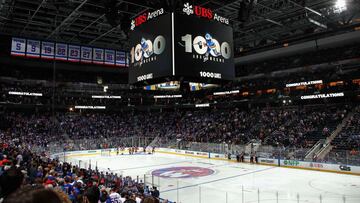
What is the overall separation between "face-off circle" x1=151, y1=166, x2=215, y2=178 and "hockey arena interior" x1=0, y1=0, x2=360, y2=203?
17 cm

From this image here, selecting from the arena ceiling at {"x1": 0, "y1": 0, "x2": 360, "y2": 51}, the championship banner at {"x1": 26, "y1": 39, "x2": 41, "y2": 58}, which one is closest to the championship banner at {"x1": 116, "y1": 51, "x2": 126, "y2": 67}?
the arena ceiling at {"x1": 0, "y1": 0, "x2": 360, "y2": 51}

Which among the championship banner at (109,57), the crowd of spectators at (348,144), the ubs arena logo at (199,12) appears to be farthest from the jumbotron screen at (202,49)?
the championship banner at (109,57)

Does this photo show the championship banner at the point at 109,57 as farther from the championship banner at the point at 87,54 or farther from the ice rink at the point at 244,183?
the ice rink at the point at 244,183

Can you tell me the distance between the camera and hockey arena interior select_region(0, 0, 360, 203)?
9148 mm

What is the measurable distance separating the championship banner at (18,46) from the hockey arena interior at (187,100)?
4.2 inches

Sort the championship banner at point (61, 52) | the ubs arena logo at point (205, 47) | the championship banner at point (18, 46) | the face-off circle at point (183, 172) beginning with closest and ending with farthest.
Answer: the ubs arena logo at point (205, 47) → the face-off circle at point (183, 172) → the championship banner at point (18, 46) → the championship banner at point (61, 52)

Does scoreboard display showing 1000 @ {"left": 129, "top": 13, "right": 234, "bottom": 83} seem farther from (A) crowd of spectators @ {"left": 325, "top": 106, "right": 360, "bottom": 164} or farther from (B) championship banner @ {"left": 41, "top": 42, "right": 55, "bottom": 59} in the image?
(B) championship banner @ {"left": 41, "top": 42, "right": 55, "bottom": 59}

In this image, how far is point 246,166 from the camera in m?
24.4

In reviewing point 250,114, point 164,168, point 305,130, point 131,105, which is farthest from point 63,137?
point 305,130

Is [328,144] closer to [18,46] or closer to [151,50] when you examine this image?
[151,50]

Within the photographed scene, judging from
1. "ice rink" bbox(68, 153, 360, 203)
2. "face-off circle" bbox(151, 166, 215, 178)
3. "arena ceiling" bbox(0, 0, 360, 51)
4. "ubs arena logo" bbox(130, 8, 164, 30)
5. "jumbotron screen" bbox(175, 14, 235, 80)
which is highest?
"arena ceiling" bbox(0, 0, 360, 51)

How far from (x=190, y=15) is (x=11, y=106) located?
39134mm

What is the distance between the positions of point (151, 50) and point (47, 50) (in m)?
27.7

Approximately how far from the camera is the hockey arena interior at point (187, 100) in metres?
9.15
